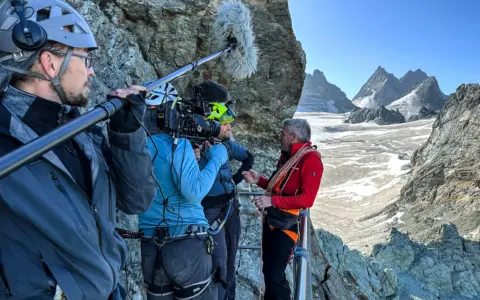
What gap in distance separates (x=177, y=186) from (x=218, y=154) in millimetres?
526

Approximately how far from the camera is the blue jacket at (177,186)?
2662 millimetres

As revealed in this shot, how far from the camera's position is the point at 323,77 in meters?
138

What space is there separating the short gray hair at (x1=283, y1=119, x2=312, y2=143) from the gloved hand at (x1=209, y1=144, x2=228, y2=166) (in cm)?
128

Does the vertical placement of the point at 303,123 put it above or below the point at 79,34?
below

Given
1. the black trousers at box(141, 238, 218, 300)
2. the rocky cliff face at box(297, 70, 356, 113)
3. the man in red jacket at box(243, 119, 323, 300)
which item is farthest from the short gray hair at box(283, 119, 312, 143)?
the rocky cliff face at box(297, 70, 356, 113)

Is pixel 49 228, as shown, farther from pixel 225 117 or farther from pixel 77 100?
pixel 225 117

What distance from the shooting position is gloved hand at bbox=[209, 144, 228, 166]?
3.02m

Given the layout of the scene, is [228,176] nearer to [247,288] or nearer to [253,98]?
[247,288]

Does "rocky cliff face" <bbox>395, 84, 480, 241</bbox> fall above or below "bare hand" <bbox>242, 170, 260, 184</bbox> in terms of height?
below

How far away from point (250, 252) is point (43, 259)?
5.46m

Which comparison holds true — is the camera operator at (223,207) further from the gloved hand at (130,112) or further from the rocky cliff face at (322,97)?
the rocky cliff face at (322,97)

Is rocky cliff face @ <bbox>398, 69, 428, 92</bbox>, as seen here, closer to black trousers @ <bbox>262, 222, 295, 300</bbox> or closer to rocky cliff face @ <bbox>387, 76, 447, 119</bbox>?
rocky cliff face @ <bbox>387, 76, 447, 119</bbox>

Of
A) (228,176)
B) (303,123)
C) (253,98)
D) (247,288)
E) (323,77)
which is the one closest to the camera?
(228,176)

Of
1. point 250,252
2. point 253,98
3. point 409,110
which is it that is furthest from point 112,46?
point 409,110
